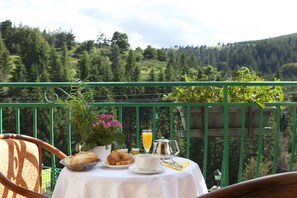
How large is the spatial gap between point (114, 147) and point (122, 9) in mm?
35289

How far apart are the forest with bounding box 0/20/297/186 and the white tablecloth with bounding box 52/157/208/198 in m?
1.36

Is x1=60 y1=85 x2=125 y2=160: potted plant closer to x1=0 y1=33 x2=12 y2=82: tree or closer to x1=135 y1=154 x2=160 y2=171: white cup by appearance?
x1=135 y1=154 x2=160 y2=171: white cup

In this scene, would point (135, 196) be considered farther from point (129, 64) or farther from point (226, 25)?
point (226, 25)

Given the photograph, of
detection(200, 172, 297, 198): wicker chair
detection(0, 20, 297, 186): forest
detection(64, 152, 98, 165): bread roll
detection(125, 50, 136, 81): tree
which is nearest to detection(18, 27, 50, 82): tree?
detection(0, 20, 297, 186): forest

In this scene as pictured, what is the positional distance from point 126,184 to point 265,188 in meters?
0.99

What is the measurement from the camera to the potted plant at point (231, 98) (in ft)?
10.9

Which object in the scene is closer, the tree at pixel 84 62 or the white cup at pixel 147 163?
the white cup at pixel 147 163

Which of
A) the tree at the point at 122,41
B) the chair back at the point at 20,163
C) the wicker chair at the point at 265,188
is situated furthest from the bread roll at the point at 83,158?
the tree at the point at 122,41

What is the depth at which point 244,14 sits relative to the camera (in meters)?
25.6

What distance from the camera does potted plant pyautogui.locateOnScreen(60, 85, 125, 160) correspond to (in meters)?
2.01

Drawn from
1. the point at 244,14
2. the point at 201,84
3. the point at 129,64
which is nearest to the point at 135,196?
the point at 201,84

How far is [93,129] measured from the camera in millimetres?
2016

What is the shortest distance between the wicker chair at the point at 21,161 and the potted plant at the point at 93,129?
33 cm

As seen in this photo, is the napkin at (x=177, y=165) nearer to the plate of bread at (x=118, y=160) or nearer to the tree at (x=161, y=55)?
the plate of bread at (x=118, y=160)
